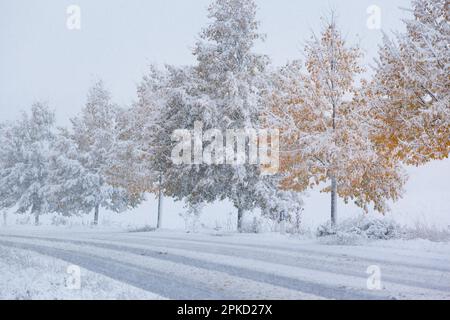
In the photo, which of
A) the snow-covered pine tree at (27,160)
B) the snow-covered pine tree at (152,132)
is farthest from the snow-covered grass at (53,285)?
the snow-covered pine tree at (27,160)

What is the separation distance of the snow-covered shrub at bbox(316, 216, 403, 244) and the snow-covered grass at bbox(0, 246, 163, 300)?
8.67 metres

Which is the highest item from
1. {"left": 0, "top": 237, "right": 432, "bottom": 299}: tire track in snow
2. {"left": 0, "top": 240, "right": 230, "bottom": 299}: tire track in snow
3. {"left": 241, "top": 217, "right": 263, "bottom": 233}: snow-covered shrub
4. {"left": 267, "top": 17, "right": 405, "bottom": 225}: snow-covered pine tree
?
{"left": 267, "top": 17, "right": 405, "bottom": 225}: snow-covered pine tree

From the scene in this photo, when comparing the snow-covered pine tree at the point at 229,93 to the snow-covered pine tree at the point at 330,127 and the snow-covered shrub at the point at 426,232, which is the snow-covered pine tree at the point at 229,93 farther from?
the snow-covered shrub at the point at 426,232

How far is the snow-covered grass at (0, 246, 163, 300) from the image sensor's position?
267 inches

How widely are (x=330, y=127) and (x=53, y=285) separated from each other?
11.4 m

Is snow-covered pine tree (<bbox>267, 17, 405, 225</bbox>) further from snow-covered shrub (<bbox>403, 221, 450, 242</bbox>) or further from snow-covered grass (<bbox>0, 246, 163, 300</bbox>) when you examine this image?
snow-covered grass (<bbox>0, 246, 163, 300</bbox>)

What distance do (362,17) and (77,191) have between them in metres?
20.3

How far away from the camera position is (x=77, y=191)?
90.8ft

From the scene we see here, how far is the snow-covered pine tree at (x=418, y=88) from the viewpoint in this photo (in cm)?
1196

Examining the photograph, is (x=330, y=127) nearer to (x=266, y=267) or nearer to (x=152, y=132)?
(x=266, y=267)

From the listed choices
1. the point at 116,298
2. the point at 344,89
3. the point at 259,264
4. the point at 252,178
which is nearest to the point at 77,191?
the point at 252,178

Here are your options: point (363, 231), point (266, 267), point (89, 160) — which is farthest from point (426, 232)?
point (89, 160)

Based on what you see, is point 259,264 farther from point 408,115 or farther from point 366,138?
point 366,138

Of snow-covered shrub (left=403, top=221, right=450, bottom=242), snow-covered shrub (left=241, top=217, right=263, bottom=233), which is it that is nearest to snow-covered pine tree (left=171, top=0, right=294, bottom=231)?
snow-covered shrub (left=241, top=217, right=263, bottom=233)
